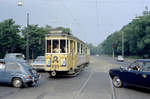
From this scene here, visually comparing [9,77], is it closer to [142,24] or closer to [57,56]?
[57,56]

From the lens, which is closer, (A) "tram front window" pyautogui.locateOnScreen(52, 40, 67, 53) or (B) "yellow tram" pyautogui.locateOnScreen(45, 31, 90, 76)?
(B) "yellow tram" pyautogui.locateOnScreen(45, 31, 90, 76)

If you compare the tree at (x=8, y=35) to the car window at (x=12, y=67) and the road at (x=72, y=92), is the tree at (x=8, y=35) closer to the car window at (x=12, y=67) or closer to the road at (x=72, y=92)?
the car window at (x=12, y=67)

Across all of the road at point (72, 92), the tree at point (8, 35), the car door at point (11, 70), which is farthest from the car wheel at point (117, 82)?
the tree at point (8, 35)

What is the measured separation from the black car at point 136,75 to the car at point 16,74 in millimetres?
4654

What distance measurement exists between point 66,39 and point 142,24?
169ft

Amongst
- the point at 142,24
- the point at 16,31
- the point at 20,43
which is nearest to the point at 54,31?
the point at 16,31

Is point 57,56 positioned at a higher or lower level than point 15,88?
higher

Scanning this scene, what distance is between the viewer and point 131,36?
6794 centimetres

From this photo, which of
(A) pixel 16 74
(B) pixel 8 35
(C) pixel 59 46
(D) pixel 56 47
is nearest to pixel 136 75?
(A) pixel 16 74

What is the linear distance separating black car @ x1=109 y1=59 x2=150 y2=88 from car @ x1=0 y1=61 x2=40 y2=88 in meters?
4.65

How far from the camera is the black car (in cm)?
933

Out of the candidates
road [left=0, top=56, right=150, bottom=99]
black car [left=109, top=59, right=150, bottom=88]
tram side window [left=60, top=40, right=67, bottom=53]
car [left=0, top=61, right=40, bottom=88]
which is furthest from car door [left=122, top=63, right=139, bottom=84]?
tram side window [left=60, top=40, right=67, bottom=53]

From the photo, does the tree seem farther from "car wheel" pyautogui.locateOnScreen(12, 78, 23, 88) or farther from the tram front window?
"car wheel" pyautogui.locateOnScreen(12, 78, 23, 88)

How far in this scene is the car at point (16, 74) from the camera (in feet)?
34.8
